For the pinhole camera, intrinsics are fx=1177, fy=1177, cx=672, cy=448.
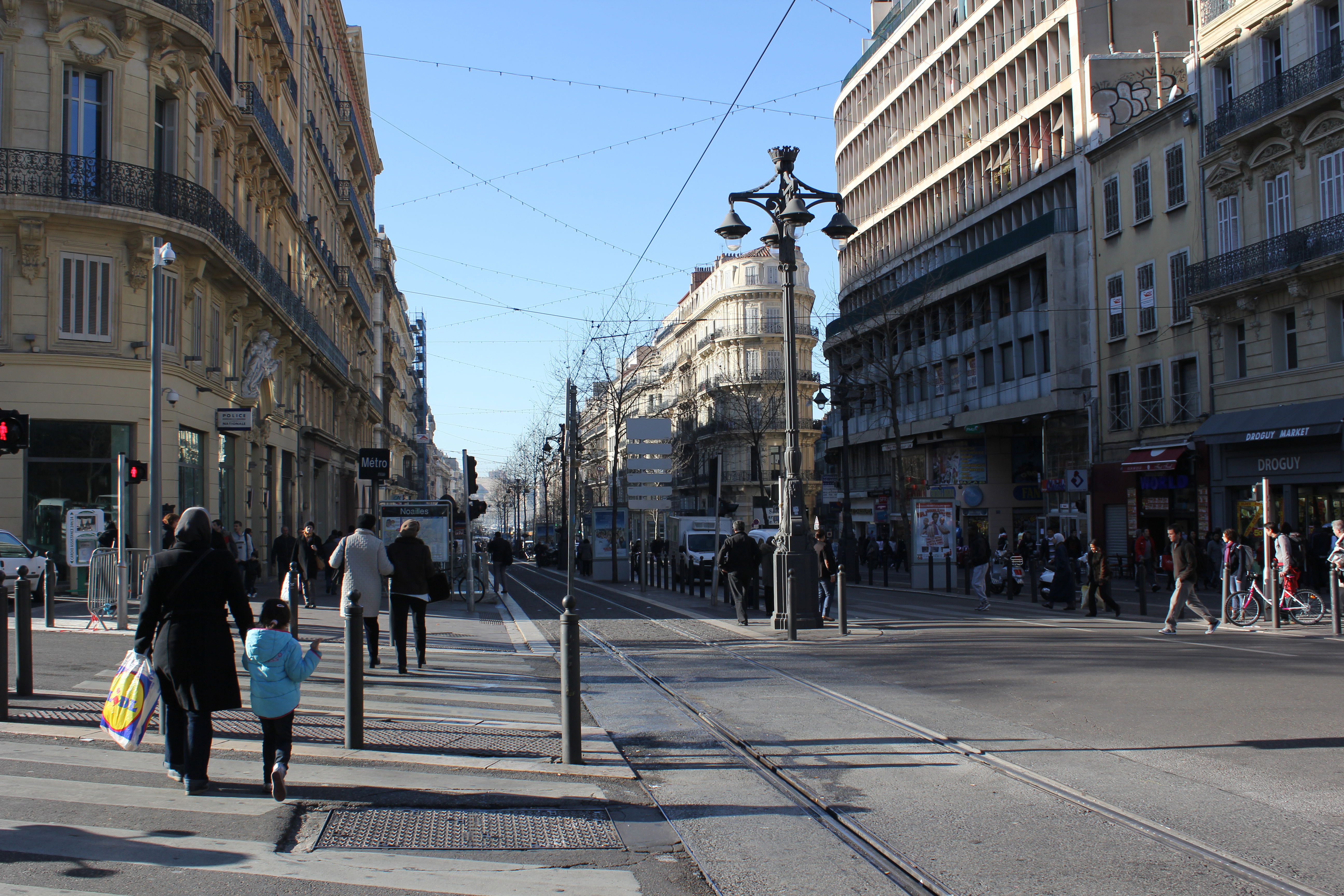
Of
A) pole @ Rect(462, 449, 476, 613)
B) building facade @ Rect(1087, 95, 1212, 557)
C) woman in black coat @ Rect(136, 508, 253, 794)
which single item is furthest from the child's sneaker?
building facade @ Rect(1087, 95, 1212, 557)

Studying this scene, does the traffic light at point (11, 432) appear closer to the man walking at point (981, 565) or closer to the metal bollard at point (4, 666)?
the metal bollard at point (4, 666)

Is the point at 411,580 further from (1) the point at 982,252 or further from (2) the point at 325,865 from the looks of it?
(1) the point at 982,252

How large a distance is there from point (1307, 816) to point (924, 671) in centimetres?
651

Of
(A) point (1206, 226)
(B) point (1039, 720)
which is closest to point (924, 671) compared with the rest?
(B) point (1039, 720)

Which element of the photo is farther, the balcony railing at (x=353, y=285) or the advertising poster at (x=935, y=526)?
the balcony railing at (x=353, y=285)

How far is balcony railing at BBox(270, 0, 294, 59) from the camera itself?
35219 millimetres

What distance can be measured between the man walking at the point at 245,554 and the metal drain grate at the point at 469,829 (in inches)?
680

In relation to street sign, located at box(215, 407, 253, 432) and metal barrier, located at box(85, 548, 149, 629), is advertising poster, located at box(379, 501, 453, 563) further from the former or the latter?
metal barrier, located at box(85, 548, 149, 629)

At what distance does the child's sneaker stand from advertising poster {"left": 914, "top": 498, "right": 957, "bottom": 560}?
25.2 metres

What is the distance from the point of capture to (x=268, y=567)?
33.5 metres

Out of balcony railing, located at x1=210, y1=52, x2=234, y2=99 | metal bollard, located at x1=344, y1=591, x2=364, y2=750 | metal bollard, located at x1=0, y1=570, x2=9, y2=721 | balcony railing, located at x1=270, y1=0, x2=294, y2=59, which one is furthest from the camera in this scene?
balcony railing, located at x1=270, y1=0, x2=294, y2=59

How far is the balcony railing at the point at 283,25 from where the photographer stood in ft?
116

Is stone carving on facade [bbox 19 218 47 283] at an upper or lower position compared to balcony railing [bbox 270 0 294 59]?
lower

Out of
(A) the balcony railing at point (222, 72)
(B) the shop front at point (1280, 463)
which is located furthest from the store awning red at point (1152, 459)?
(A) the balcony railing at point (222, 72)
